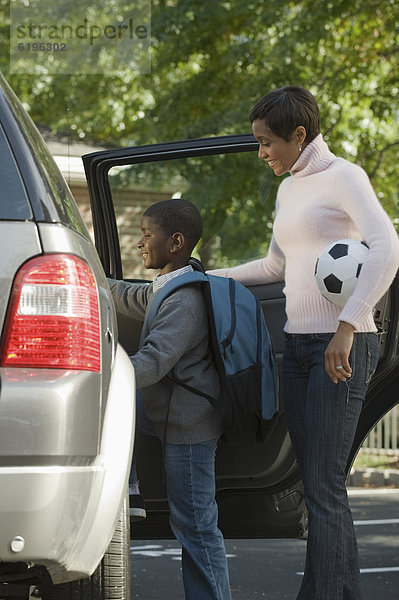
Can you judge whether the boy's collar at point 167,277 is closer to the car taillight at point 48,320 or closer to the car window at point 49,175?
the car window at point 49,175

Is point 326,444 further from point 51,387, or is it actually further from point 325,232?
point 51,387

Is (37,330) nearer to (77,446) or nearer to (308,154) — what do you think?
(77,446)

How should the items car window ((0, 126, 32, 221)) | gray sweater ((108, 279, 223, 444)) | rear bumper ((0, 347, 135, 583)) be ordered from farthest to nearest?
gray sweater ((108, 279, 223, 444))
car window ((0, 126, 32, 221))
rear bumper ((0, 347, 135, 583))

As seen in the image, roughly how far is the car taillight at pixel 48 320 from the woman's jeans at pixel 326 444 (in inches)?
51.8

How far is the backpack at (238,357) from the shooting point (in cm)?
383

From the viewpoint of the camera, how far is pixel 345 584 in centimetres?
386

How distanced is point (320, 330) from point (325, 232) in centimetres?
33

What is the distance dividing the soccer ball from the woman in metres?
0.05

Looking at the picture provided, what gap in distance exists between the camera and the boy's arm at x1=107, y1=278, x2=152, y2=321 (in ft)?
13.9

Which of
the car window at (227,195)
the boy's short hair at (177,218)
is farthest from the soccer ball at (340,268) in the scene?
the car window at (227,195)

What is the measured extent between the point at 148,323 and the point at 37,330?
1349 mm

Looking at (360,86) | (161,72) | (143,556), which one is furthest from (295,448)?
(161,72)

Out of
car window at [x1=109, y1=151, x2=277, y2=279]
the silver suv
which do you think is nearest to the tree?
car window at [x1=109, y1=151, x2=277, y2=279]

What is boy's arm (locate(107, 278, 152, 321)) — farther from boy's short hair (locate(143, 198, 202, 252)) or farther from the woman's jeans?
the woman's jeans
